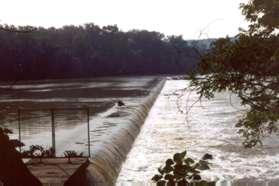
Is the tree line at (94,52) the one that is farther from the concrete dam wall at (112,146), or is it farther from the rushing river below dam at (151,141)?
the concrete dam wall at (112,146)

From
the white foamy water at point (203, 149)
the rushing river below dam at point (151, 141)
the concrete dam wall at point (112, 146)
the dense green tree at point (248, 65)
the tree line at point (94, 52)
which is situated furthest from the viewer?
the tree line at point (94, 52)

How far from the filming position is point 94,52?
150875 mm

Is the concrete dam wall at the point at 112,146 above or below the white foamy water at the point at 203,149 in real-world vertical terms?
above

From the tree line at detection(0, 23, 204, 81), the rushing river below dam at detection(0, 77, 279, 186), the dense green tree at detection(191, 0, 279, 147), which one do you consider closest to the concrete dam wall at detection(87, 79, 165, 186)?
the rushing river below dam at detection(0, 77, 279, 186)

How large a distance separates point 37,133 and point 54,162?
660 inches

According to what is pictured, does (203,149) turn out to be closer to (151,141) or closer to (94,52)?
(151,141)

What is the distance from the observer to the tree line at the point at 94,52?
407 feet

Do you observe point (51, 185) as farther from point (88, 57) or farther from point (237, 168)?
point (88, 57)

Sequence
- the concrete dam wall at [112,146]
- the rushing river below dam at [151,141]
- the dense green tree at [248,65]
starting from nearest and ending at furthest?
the dense green tree at [248,65] < the concrete dam wall at [112,146] < the rushing river below dam at [151,141]

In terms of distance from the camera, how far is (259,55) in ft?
27.7

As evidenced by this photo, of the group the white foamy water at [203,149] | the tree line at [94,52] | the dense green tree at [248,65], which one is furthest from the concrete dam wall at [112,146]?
the tree line at [94,52]

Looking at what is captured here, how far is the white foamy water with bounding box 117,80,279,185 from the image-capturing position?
21062 mm

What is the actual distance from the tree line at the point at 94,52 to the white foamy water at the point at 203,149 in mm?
83266

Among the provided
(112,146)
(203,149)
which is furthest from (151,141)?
(112,146)
